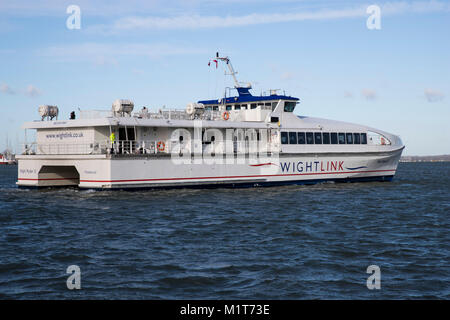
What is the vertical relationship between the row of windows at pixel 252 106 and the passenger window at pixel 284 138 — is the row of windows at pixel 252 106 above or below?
above

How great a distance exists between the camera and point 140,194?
22.5 meters

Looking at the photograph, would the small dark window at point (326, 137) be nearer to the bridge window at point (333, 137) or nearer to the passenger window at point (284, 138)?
the bridge window at point (333, 137)

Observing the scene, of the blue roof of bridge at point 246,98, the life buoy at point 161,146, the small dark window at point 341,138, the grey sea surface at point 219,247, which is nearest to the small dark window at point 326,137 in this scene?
the small dark window at point 341,138

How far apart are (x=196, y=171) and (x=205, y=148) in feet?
6.38

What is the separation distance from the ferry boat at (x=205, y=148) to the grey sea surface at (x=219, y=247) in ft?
6.99

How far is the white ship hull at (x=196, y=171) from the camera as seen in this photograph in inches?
897

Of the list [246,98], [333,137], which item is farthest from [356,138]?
[246,98]

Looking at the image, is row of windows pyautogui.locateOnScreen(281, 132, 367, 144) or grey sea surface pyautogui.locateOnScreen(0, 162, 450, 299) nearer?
grey sea surface pyautogui.locateOnScreen(0, 162, 450, 299)

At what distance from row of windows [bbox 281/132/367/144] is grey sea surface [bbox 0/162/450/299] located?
7.31 meters

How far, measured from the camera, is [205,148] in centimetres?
2639

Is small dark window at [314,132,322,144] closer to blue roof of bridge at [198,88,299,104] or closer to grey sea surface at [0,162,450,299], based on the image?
blue roof of bridge at [198,88,299,104]

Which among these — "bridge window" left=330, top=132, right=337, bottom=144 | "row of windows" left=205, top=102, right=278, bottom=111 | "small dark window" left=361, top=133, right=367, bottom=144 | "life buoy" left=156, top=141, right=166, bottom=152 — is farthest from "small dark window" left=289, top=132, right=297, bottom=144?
"life buoy" left=156, top=141, right=166, bottom=152

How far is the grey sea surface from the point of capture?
9133mm

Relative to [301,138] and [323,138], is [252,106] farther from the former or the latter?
[323,138]
